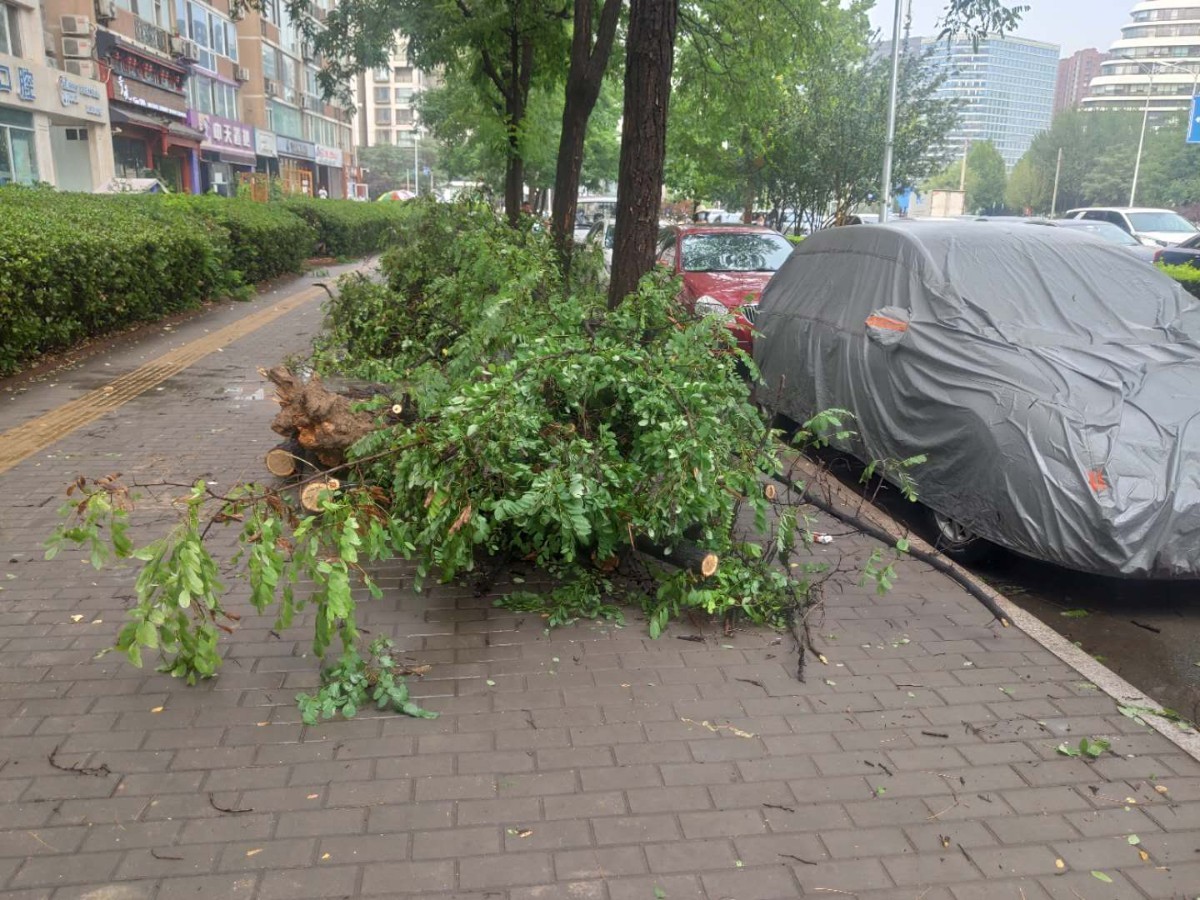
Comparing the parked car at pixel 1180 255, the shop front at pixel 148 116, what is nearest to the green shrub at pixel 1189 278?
the parked car at pixel 1180 255

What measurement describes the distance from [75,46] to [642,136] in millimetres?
30989

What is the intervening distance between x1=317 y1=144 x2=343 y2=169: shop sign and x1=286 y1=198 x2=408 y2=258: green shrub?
3724 centimetres

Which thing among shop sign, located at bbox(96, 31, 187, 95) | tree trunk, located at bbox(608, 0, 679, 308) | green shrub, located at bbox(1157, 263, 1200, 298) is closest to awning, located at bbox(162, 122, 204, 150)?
shop sign, located at bbox(96, 31, 187, 95)

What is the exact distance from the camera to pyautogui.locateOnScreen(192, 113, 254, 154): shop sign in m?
42.2

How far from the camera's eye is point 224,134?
44.8 metres

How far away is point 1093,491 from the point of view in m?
4.54

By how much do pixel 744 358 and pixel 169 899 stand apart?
3.45 metres

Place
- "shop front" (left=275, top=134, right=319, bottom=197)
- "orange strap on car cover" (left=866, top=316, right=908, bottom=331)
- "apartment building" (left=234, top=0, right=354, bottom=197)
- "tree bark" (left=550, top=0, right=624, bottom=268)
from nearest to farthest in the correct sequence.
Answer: "orange strap on car cover" (left=866, top=316, right=908, bottom=331) < "tree bark" (left=550, top=0, right=624, bottom=268) < "apartment building" (left=234, top=0, right=354, bottom=197) < "shop front" (left=275, top=134, right=319, bottom=197)

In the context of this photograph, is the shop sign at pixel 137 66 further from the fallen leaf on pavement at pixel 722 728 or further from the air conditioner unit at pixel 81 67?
the fallen leaf on pavement at pixel 722 728

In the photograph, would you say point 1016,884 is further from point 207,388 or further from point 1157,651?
point 207,388

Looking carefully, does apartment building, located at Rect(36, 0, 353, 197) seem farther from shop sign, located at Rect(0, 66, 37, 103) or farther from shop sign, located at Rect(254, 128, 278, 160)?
shop sign, located at Rect(0, 66, 37, 103)

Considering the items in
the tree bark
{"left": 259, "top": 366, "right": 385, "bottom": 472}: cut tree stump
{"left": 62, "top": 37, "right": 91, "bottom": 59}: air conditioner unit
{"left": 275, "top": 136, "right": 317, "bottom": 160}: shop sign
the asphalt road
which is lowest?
the asphalt road

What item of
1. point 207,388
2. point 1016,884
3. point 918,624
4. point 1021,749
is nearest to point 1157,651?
point 918,624

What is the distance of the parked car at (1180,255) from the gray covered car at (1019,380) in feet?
49.1
